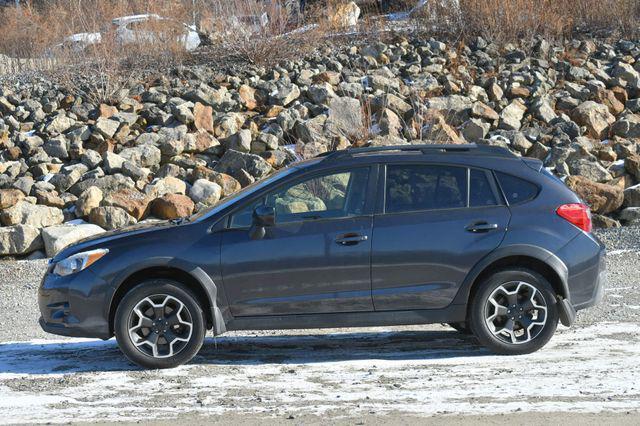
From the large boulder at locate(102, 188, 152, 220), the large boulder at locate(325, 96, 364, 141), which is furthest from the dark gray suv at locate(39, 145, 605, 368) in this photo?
the large boulder at locate(325, 96, 364, 141)

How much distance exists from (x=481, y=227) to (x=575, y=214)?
0.74 meters

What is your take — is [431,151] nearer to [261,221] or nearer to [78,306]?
[261,221]

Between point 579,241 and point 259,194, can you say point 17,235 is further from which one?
point 579,241

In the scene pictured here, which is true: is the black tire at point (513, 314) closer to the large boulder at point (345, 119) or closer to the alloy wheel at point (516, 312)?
the alloy wheel at point (516, 312)

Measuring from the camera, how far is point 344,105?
19328 mm

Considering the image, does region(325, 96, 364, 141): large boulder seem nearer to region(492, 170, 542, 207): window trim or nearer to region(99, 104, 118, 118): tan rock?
region(99, 104, 118, 118): tan rock

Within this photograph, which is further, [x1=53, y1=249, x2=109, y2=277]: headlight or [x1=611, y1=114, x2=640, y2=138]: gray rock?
[x1=611, y1=114, x2=640, y2=138]: gray rock

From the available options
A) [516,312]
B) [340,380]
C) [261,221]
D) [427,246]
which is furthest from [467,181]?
[340,380]

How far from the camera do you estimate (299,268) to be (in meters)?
8.00

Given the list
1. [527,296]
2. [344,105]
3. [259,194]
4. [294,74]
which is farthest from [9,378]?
[294,74]

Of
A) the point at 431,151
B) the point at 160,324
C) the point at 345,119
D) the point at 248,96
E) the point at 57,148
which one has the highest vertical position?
the point at 248,96

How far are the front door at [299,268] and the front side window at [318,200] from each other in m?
0.07

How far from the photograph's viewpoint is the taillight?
820 cm

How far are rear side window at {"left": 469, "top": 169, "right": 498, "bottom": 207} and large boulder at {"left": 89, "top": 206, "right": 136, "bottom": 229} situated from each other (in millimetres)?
7776
